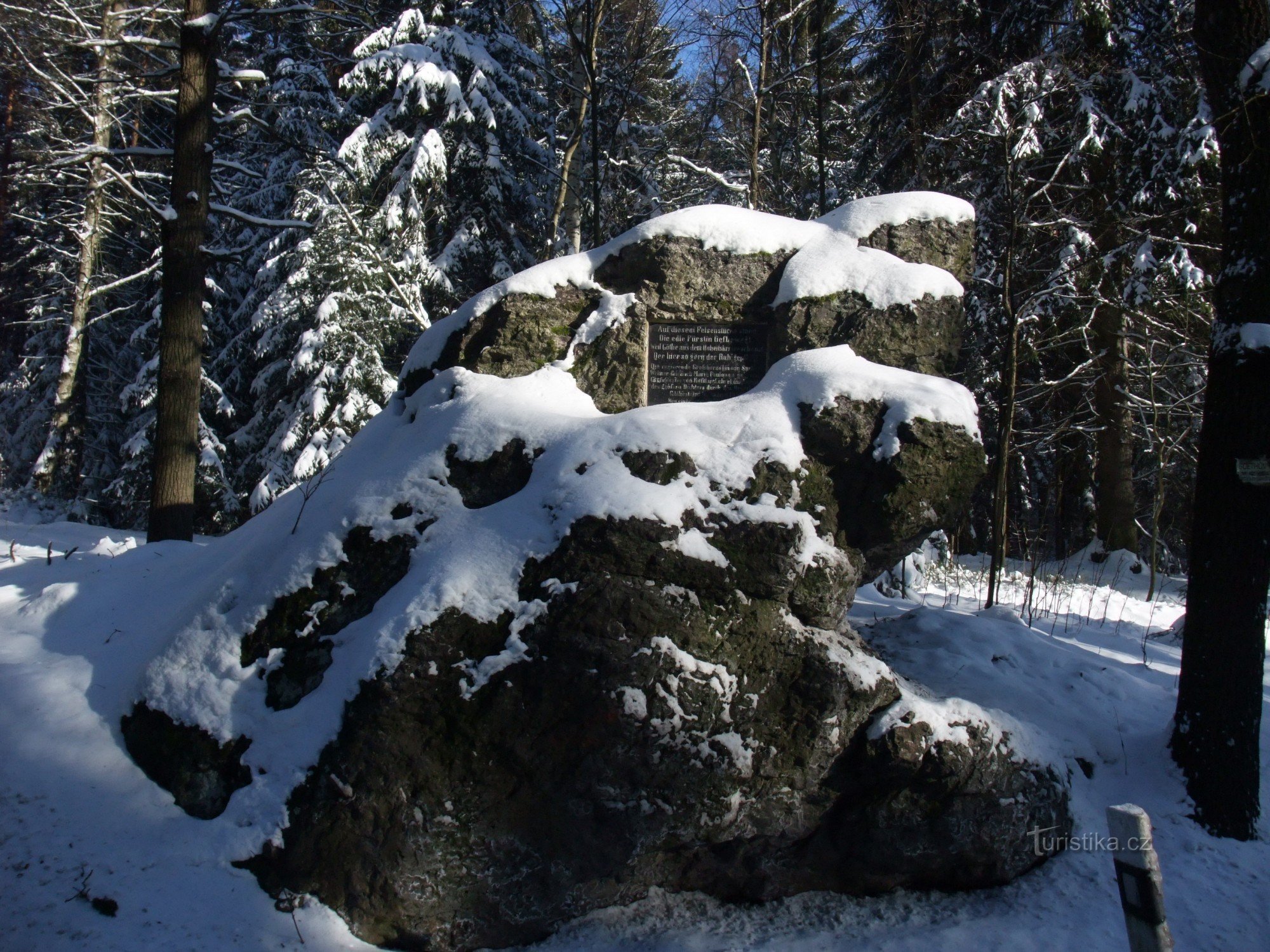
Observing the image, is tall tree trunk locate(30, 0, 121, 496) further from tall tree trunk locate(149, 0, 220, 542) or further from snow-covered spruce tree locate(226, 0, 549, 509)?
tall tree trunk locate(149, 0, 220, 542)

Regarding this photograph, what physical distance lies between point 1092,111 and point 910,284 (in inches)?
315

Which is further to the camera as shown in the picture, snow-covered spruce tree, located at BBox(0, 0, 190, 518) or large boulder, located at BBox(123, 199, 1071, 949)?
snow-covered spruce tree, located at BBox(0, 0, 190, 518)

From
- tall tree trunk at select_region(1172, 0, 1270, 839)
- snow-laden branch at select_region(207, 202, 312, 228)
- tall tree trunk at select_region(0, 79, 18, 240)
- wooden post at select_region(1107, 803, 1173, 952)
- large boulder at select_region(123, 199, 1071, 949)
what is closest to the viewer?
wooden post at select_region(1107, 803, 1173, 952)

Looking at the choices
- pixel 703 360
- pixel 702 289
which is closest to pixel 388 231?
pixel 702 289

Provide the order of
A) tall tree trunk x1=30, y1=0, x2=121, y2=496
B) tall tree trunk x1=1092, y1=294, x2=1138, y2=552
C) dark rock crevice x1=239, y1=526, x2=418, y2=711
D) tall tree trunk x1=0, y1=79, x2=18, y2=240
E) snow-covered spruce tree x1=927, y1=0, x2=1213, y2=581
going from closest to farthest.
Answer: dark rock crevice x1=239, y1=526, x2=418, y2=711 → snow-covered spruce tree x1=927, y1=0, x2=1213, y2=581 → tall tree trunk x1=1092, y1=294, x2=1138, y2=552 → tall tree trunk x1=30, y1=0, x2=121, y2=496 → tall tree trunk x1=0, y1=79, x2=18, y2=240

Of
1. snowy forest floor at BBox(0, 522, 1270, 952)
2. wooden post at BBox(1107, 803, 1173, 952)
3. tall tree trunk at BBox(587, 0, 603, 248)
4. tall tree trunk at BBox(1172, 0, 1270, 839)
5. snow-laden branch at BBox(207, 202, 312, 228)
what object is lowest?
snowy forest floor at BBox(0, 522, 1270, 952)

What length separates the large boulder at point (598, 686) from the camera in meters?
3.34

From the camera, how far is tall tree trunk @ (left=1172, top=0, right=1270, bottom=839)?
3.92 metres

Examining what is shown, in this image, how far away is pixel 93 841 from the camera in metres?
3.29

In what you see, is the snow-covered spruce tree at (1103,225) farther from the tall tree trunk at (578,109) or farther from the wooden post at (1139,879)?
the wooden post at (1139,879)

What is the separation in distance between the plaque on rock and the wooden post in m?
3.37

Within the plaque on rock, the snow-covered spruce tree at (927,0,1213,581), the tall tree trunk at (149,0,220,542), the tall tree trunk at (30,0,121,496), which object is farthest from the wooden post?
the tall tree trunk at (30,0,121,496)

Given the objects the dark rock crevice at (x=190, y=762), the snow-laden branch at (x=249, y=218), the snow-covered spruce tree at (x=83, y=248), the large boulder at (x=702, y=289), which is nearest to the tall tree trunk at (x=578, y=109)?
the snow-laden branch at (x=249, y=218)

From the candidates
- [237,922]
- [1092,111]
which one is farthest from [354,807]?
[1092,111]
